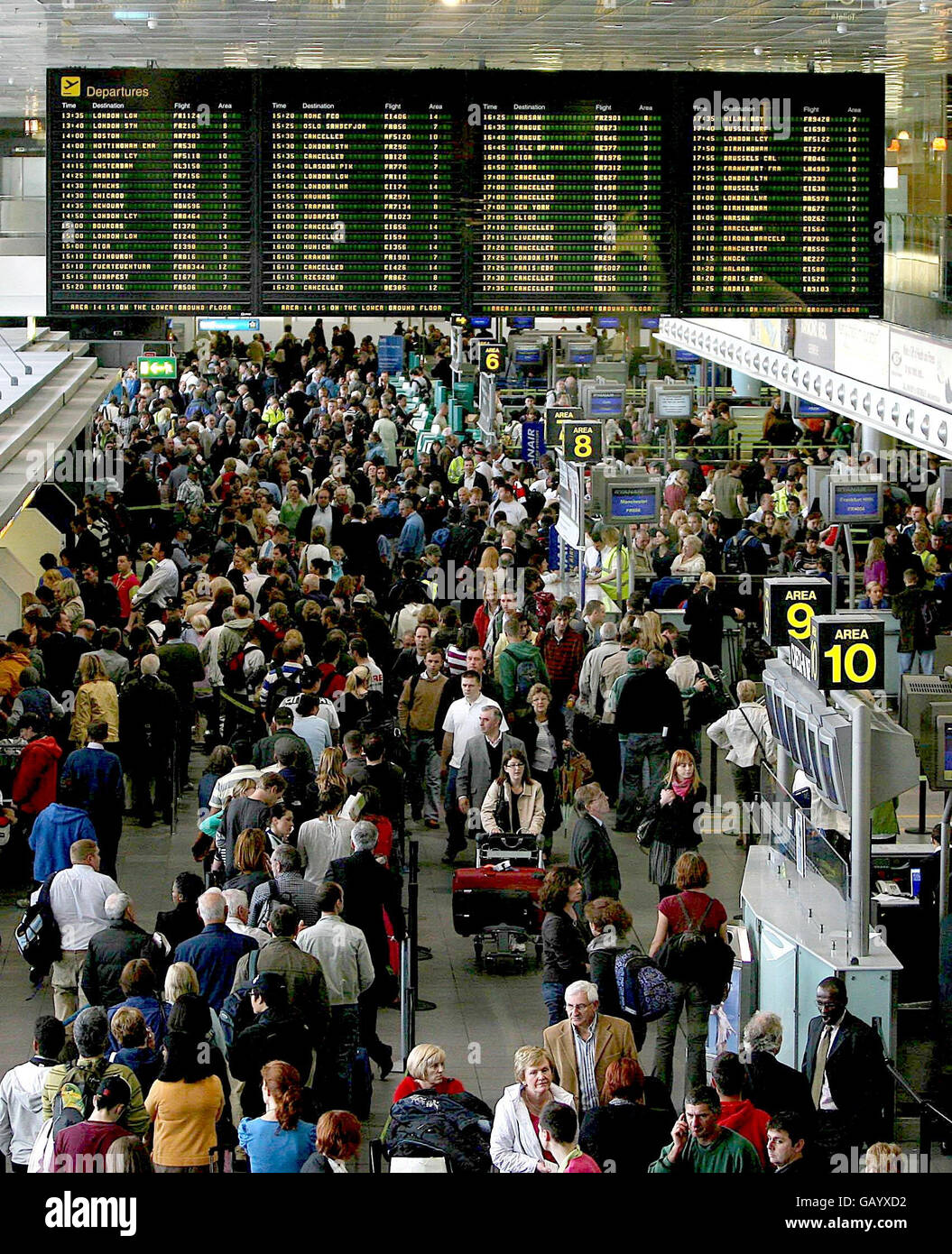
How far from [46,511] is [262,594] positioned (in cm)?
605

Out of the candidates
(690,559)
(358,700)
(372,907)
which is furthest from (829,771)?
(690,559)

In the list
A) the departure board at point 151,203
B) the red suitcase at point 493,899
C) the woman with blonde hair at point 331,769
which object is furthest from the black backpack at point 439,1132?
the departure board at point 151,203

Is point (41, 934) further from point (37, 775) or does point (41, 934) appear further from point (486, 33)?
point (486, 33)

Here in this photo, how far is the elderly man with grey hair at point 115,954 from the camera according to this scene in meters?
9.41

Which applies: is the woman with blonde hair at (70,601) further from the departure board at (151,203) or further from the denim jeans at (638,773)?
the departure board at (151,203)

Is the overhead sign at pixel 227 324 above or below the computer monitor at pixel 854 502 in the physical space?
above

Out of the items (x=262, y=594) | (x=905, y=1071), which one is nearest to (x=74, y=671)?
(x=262, y=594)

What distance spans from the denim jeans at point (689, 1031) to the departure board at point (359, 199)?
402cm

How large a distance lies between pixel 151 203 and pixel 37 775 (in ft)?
12.4

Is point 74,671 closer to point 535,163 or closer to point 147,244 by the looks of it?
point 147,244

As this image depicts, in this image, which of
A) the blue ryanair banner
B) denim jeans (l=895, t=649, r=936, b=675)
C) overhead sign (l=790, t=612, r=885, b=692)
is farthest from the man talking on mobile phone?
the blue ryanair banner

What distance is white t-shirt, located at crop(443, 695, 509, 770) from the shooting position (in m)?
13.6

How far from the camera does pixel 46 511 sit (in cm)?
2223

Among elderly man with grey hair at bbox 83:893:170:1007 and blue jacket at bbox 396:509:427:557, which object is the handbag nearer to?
elderly man with grey hair at bbox 83:893:170:1007
